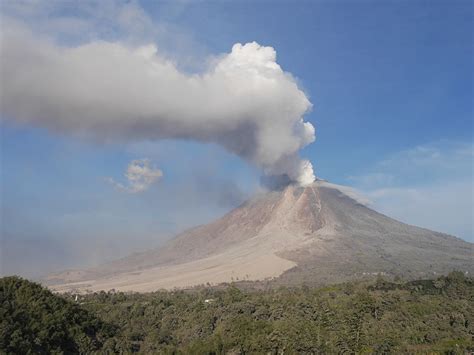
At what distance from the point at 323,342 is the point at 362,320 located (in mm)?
6606

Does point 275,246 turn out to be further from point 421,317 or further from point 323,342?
point 323,342

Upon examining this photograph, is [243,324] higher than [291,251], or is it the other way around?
[291,251]

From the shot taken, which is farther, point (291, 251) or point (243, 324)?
point (291, 251)

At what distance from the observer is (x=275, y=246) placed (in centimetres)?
11594

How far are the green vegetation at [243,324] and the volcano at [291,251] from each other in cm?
3373

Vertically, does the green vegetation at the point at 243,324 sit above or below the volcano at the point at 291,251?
below

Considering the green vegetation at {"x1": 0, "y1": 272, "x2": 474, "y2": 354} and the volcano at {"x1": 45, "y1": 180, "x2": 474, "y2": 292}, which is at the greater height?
the volcano at {"x1": 45, "y1": 180, "x2": 474, "y2": 292}

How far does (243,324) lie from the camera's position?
43344 mm

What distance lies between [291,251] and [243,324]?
221ft

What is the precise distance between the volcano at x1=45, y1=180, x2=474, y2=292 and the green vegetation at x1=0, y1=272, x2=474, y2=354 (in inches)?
1328

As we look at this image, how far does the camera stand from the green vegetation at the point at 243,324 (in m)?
36.7

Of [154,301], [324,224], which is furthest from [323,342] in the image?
[324,224]

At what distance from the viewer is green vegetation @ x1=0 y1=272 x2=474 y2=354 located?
36688 millimetres

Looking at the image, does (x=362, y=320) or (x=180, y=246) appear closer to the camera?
(x=362, y=320)
